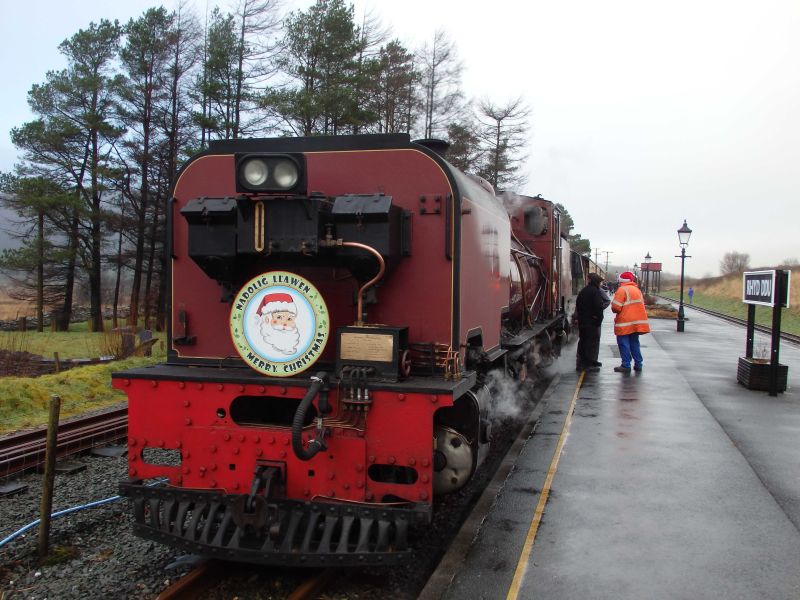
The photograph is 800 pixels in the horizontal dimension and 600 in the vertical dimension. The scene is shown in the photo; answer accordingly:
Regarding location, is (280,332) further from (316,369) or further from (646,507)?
(646,507)

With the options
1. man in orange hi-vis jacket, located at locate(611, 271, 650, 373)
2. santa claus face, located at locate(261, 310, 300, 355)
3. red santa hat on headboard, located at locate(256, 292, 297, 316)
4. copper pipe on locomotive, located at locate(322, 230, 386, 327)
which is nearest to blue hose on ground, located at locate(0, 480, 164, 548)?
santa claus face, located at locate(261, 310, 300, 355)

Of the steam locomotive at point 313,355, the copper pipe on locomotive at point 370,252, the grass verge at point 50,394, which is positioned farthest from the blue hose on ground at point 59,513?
the grass verge at point 50,394

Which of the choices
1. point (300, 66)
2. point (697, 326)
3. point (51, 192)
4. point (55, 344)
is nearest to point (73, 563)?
point (55, 344)

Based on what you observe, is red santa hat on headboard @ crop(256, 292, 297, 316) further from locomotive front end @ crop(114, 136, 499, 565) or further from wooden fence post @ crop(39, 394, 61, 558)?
wooden fence post @ crop(39, 394, 61, 558)

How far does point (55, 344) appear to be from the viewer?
69.7 ft

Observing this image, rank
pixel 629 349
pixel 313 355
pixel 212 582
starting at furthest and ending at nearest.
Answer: pixel 629 349 < pixel 313 355 < pixel 212 582

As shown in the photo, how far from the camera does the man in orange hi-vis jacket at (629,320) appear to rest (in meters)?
10.7

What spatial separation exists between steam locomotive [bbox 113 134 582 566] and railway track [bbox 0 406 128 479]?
8.05 feet

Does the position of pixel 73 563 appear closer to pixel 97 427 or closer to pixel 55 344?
pixel 97 427

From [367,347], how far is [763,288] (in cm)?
792

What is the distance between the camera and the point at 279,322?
157 inches

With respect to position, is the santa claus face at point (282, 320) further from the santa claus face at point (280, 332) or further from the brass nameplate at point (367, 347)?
the brass nameplate at point (367, 347)

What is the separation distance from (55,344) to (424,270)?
68.3 feet

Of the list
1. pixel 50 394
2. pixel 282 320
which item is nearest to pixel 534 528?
pixel 282 320
